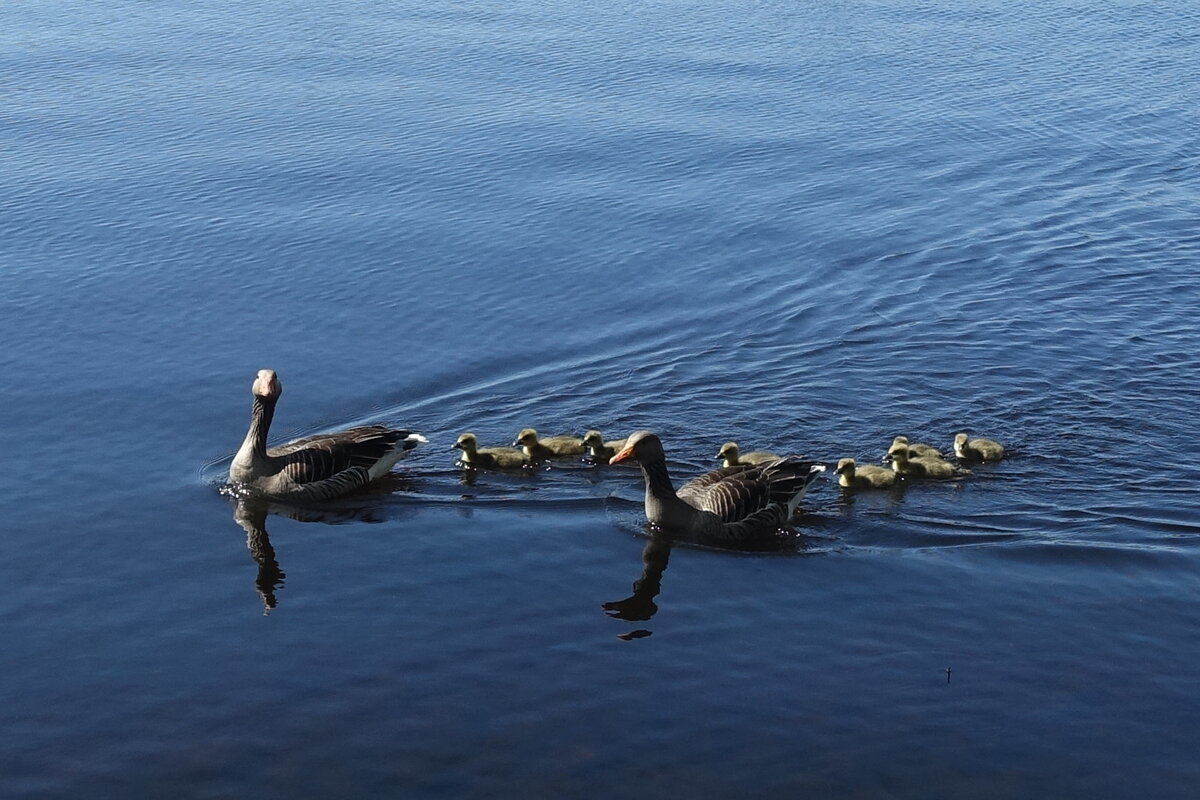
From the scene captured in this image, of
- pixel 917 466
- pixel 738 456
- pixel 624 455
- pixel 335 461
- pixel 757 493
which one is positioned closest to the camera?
pixel 757 493

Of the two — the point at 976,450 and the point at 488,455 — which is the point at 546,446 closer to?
the point at 488,455

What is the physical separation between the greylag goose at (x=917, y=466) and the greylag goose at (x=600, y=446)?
3258mm

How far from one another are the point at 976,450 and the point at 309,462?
7903 mm

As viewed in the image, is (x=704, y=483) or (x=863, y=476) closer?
(x=704, y=483)

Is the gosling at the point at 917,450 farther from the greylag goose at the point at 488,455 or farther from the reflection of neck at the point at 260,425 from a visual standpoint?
the reflection of neck at the point at 260,425

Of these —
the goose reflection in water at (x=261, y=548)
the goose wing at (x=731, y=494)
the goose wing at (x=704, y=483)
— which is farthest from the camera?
the goose wing at (x=704, y=483)

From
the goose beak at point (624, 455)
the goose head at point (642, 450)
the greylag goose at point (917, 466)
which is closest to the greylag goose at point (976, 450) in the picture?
the greylag goose at point (917, 466)

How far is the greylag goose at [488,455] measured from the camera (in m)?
17.7

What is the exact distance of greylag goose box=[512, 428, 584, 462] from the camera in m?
17.8

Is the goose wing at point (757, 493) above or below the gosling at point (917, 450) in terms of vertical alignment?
below

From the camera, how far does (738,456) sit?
17672 millimetres

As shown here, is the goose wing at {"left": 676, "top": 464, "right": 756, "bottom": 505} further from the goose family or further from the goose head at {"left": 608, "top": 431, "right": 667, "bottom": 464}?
the goose head at {"left": 608, "top": 431, "right": 667, "bottom": 464}

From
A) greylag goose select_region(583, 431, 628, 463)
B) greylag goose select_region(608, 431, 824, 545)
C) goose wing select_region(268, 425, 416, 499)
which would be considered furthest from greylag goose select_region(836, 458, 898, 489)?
goose wing select_region(268, 425, 416, 499)

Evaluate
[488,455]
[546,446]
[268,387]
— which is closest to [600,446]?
[546,446]
